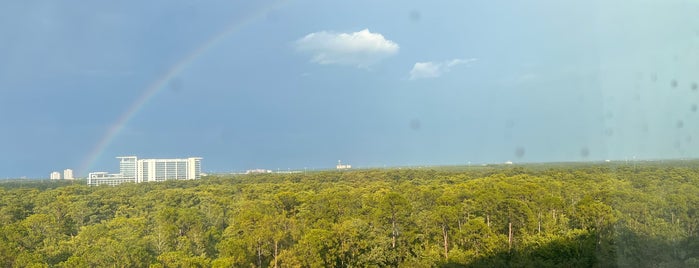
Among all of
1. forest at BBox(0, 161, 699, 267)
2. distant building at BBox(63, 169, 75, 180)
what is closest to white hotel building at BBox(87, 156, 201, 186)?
distant building at BBox(63, 169, 75, 180)

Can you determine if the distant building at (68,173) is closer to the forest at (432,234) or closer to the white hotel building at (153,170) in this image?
the white hotel building at (153,170)

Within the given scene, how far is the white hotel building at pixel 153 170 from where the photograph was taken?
11088 centimetres

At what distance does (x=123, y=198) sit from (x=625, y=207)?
32.9 m

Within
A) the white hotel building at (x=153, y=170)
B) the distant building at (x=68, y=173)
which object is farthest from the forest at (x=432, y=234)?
the distant building at (x=68, y=173)

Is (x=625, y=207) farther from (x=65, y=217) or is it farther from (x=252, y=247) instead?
(x=65, y=217)

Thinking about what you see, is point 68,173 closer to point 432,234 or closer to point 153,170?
point 153,170

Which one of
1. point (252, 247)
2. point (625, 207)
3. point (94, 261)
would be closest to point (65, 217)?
point (94, 261)

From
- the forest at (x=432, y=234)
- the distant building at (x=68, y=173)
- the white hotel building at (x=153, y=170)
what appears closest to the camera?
the forest at (x=432, y=234)

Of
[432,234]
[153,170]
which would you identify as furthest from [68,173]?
[432,234]

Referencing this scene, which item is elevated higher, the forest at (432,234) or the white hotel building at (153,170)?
the white hotel building at (153,170)

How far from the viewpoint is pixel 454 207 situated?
18.1 metres

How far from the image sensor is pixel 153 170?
364 ft

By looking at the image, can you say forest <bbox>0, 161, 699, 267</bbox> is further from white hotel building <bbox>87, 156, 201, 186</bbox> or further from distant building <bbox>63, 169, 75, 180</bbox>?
→ distant building <bbox>63, 169, 75, 180</bbox>

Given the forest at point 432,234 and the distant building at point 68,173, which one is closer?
the forest at point 432,234
